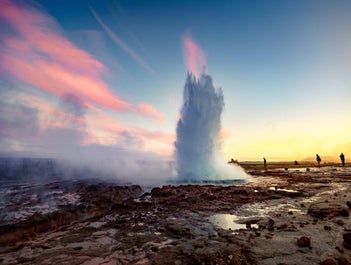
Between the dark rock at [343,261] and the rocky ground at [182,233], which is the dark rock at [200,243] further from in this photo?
the dark rock at [343,261]

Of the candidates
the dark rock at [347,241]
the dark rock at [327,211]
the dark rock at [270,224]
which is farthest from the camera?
the dark rock at [327,211]

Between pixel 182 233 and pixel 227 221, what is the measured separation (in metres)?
3.31

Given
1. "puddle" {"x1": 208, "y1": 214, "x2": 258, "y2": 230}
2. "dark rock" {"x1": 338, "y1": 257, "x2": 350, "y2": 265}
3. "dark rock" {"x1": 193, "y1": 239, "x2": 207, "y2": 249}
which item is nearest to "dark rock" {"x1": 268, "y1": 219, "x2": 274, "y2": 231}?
"puddle" {"x1": 208, "y1": 214, "x2": 258, "y2": 230}

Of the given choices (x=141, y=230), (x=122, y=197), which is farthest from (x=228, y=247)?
(x=122, y=197)

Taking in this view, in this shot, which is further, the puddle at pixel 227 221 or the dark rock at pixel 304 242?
the puddle at pixel 227 221

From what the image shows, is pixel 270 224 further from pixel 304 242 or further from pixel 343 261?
pixel 343 261

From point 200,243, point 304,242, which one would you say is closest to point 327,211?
point 304,242

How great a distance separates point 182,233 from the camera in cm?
1119

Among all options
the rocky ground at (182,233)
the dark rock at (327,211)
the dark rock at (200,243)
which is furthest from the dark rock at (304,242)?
the dark rock at (327,211)

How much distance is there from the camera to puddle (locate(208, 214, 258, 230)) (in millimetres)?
12164

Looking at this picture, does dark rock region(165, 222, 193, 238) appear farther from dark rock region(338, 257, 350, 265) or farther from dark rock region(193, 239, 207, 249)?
dark rock region(338, 257, 350, 265)

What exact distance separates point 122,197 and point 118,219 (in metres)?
8.40

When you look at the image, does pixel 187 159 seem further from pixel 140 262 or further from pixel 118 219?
pixel 140 262

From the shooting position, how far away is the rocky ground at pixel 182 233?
339 inches
